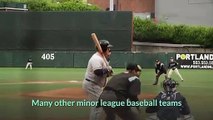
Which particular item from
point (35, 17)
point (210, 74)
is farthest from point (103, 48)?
point (210, 74)

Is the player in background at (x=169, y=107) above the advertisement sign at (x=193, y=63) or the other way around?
above

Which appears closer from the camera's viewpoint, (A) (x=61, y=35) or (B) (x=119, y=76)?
(B) (x=119, y=76)

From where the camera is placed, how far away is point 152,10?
2.15 metres

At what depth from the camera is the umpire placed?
7.09 feet

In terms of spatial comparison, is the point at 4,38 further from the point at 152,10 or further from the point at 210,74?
the point at 210,74

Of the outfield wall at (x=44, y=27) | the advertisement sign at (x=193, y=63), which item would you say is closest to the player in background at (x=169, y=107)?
the outfield wall at (x=44, y=27)

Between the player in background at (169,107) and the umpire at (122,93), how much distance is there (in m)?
0.10

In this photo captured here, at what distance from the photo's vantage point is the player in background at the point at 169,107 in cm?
207

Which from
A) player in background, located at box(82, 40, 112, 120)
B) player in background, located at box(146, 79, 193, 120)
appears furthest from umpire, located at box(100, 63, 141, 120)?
player in background, located at box(82, 40, 112, 120)

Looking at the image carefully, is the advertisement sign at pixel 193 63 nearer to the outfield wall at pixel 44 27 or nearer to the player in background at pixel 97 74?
the outfield wall at pixel 44 27

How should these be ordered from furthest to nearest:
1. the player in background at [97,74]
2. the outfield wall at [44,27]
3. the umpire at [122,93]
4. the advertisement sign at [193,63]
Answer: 1. the advertisement sign at [193,63]
2. the player in background at [97,74]
3. the umpire at [122,93]
4. the outfield wall at [44,27]

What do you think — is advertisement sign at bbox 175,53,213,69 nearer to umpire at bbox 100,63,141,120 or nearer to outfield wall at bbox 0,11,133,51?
outfield wall at bbox 0,11,133,51

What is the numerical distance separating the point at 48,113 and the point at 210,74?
6761mm

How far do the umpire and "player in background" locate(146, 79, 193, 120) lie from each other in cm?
10
